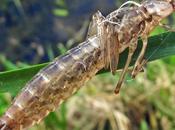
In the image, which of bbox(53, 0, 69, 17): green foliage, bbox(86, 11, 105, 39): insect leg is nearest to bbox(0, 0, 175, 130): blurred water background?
bbox(53, 0, 69, 17): green foliage

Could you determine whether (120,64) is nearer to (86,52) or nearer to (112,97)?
(86,52)

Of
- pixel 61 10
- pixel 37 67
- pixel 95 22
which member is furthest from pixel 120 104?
pixel 37 67

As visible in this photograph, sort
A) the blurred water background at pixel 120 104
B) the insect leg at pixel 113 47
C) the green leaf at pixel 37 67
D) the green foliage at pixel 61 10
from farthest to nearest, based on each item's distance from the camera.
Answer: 1. the green foliage at pixel 61 10
2. the blurred water background at pixel 120 104
3. the insect leg at pixel 113 47
4. the green leaf at pixel 37 67

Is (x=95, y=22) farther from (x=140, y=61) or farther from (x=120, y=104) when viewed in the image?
→ (x=120, y=104)

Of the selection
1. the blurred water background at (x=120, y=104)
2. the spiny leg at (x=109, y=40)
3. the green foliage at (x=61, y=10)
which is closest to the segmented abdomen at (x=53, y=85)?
the spiny leg at (x=109, y=40)

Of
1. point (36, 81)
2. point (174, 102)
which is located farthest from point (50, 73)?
point (174, 102)

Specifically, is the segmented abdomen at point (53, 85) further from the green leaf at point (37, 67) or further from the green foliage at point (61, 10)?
the green foliage at point (61, 10)
